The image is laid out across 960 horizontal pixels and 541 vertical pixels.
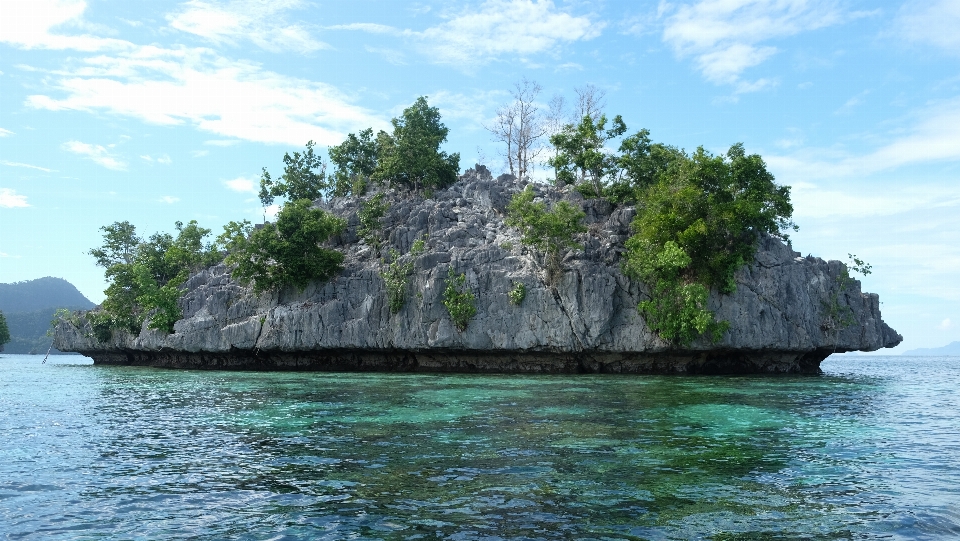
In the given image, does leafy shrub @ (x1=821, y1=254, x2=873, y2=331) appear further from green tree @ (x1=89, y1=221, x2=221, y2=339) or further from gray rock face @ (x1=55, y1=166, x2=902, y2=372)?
green tree @ (x1=89, y1=221, x2=221, y2=339)

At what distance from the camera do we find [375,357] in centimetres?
4853

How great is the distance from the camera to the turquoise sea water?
8.95m

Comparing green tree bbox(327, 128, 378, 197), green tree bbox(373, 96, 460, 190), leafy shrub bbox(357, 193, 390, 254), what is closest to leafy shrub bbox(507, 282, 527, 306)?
leafy shrub bbox(357, 193, 390, 254)

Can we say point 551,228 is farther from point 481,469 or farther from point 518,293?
point 481,469

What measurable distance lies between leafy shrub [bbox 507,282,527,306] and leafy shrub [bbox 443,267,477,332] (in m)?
2.62

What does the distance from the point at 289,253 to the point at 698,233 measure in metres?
29.0

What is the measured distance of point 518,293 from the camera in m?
42.4

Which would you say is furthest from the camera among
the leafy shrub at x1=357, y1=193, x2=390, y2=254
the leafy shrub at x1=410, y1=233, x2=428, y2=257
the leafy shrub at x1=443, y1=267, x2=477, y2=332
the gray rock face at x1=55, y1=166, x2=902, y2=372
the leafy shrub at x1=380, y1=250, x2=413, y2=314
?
the leafy shrub at x1=357, y1=193, x2=390, y2=254

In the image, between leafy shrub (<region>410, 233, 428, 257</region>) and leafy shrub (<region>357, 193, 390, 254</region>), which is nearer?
leafy shrub (<region>410, 233, 428, 257</region>)

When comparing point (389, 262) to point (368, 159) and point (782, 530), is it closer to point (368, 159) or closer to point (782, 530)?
point (368, 159)

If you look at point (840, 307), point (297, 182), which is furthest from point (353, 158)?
point (840, 307)

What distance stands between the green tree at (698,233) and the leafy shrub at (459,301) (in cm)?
1073

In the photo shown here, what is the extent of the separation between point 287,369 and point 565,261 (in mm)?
22575

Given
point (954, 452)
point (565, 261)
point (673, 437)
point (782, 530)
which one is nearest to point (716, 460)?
point (673, 437)
